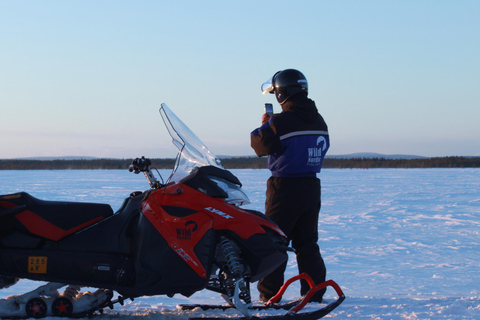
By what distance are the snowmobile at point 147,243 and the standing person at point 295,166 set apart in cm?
75

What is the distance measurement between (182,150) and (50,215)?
34.0 inches

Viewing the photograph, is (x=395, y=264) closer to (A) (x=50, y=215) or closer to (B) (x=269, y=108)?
(B) (x=269, y=108)

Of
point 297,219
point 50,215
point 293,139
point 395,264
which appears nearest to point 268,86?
point 293,139

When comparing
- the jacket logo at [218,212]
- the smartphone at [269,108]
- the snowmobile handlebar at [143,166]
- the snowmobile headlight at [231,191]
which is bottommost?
the jacket logo at [218,212]

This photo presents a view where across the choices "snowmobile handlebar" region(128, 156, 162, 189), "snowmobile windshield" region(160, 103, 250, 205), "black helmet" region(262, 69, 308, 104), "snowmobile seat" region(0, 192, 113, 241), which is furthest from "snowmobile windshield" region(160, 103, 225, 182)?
"black helmet" region(262, 69, 308, 104)

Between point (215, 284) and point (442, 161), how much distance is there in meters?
36.3

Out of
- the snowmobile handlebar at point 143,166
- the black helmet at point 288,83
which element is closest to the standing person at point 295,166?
the black helmet at point 288,83

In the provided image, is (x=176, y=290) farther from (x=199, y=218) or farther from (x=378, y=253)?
(x=378, y=253)

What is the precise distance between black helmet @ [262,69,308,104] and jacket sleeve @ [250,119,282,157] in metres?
0.34

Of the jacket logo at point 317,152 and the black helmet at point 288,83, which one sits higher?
the black helmet at point 288,83

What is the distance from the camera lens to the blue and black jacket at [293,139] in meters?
3.82

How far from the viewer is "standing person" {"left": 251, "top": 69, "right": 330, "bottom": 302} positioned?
12.6 feet

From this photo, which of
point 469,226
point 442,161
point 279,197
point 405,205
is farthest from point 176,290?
point 442,161

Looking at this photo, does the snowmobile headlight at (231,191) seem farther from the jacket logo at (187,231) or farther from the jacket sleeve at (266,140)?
the jacket sleeve at (266,140)
